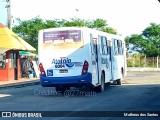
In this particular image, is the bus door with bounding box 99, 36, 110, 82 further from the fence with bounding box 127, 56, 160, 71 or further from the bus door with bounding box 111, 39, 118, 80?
the fence with bounding box 127, 56, 160, 71

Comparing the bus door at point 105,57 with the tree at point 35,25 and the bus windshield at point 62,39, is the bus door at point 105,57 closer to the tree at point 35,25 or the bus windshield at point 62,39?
the bus windshield at point 62,39

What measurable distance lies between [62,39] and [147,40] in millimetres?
60245

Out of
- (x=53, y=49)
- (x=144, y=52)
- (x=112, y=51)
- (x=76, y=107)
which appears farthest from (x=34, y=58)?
(x=144, y=52)

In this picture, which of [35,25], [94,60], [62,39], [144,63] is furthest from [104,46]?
[35,25]

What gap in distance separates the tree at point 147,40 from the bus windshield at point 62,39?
5594 cm

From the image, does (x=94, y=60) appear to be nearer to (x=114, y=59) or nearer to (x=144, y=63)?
(x=114, y=59)

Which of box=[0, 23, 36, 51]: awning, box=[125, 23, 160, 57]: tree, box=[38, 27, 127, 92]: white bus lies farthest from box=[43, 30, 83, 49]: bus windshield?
box=[125, 23, 160, 57]: tree

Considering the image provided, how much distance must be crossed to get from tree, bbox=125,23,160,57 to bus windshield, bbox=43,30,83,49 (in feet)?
184

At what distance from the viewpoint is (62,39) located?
19.5 m

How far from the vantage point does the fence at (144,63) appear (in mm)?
59056

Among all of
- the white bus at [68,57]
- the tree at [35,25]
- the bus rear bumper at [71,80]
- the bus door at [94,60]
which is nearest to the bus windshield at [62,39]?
the white bus at [68,57]

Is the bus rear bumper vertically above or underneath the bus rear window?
underneath

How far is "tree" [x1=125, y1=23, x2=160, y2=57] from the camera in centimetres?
7544

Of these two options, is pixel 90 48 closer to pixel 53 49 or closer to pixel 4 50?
pixel 53 49
